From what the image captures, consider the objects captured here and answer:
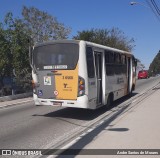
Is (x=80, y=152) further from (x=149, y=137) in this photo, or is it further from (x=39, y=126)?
(x=39, y=126)

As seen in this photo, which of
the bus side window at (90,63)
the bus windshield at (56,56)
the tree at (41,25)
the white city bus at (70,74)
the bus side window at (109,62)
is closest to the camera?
the white city bus at (70,74)

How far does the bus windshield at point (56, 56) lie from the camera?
12102 millimetres

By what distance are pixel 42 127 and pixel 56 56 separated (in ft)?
9.89

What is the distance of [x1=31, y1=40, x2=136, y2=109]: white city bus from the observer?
39.2 ft

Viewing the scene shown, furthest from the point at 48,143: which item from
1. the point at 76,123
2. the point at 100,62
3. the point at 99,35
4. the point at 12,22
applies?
the point at 99,35

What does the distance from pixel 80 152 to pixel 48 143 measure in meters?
1.44

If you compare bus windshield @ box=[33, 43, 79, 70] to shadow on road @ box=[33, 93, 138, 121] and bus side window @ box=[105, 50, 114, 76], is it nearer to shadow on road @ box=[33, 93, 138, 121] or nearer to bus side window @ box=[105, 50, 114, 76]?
shadow on road @ box=[33, 93, 138, 121]

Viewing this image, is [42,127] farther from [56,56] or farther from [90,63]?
[90,63]

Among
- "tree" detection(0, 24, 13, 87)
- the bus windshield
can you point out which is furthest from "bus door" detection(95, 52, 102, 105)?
"tree" detection(0, 24, 13, 87)

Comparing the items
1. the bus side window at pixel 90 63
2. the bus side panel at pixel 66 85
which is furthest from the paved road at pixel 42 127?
the bus side window at pixel 90 63

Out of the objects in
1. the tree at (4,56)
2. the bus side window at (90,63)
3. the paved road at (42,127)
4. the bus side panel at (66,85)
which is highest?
the tree at (4,56)

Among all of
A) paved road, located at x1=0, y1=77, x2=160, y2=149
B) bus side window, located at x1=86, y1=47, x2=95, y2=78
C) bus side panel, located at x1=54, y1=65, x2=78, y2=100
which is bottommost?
paved road, located at x1=0, y1=77, x2=160, y2=149

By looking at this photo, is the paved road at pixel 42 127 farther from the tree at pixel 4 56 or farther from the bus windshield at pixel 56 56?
the tree at pixel 4 56

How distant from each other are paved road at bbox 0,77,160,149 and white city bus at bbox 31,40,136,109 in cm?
65
